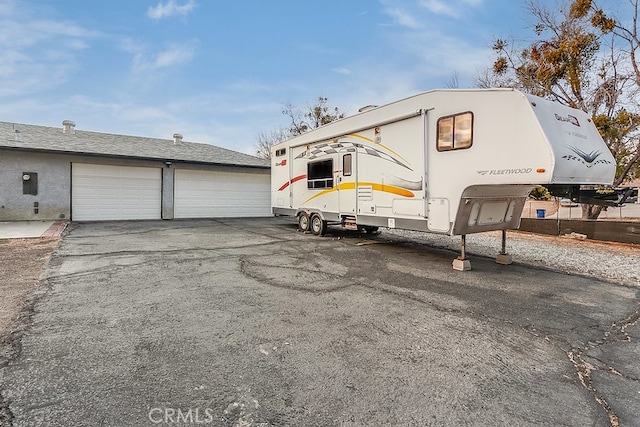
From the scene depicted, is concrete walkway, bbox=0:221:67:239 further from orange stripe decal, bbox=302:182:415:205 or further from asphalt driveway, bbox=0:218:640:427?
orange stripe decal, bbox=302:182:415:205

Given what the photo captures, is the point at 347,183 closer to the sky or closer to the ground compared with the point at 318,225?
closer to the sky

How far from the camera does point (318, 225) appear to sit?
10.0 meters

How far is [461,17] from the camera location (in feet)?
39.4

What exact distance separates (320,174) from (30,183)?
472 inches

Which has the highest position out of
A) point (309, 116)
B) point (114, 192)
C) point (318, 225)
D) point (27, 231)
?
point (309, 116)

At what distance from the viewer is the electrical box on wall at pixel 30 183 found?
12797mm

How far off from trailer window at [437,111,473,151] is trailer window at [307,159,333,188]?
358cm

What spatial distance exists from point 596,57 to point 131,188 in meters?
18.7

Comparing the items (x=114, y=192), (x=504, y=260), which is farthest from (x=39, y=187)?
(x=504, y=260)

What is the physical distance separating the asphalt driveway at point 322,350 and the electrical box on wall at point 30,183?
9.91 m

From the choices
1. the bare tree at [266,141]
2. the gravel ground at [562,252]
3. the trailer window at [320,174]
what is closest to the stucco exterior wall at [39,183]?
the trailer window at [320,174]

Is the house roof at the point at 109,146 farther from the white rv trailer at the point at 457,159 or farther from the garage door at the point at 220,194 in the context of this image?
the white rv trailer at the point at 457,159

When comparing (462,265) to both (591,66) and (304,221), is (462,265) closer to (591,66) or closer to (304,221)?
(304,221)

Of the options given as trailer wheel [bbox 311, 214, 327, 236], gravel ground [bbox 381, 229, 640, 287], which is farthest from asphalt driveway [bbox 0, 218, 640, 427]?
trailer wheel [bbox 311, 214, 327, 236]
